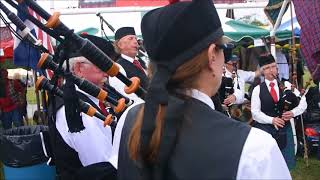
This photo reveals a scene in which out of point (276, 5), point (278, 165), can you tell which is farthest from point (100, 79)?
point (276, 5)

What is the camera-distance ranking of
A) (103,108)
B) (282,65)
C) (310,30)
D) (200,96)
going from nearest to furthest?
(200,96), (103,108), (310,30), (282,65)

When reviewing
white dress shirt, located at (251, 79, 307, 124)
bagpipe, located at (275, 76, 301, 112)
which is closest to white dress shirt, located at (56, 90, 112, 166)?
white dress shirt, located at (251, 79, 307, 124)

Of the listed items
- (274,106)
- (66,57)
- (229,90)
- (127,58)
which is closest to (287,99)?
(274,106)

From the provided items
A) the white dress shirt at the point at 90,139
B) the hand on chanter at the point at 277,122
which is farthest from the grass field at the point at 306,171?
the white dress shirt at the point at 90,139

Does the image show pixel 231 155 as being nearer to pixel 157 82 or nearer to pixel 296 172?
pixel 157 82

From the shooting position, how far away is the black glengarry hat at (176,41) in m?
1.28

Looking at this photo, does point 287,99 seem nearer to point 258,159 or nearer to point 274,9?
point 274,9

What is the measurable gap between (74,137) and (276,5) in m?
4.59

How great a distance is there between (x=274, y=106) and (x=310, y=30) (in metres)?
2.66

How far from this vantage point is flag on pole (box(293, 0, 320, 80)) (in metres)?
3.26

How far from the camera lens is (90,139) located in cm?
259

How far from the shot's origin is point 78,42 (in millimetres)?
1760

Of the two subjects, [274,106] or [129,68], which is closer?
[129,68]

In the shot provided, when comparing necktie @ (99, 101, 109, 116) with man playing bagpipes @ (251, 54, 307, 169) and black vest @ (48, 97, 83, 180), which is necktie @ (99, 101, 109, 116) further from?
man playing bagpipes @ (251, 54, 307, 169)
